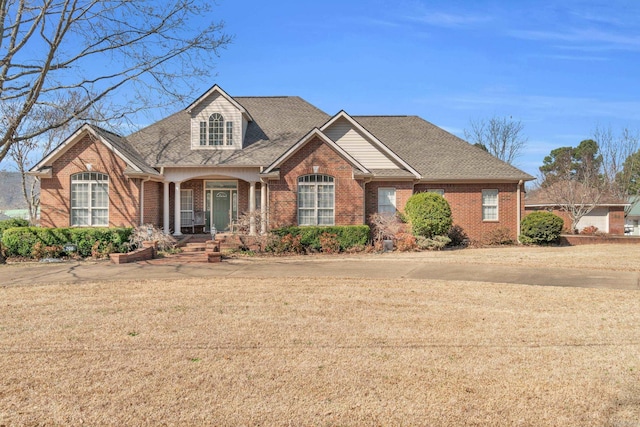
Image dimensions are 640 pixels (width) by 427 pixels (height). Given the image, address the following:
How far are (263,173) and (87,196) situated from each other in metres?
7.66

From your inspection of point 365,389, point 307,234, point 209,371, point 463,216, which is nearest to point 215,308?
point 209,371

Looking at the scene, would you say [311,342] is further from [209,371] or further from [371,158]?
[371,158]

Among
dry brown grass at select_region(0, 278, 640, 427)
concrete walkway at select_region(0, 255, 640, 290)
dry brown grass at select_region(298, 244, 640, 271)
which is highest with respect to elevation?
dry brown grass at select_region(298, 244, 640, 271)

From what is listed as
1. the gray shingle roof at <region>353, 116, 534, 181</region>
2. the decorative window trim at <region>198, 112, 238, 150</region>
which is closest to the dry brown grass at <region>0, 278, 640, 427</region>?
the decorative window trim at <region>198, 112, 238, 150</region>

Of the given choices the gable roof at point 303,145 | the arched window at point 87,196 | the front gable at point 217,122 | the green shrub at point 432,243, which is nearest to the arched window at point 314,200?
the gable roof at point 303,145

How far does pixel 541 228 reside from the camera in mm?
22125

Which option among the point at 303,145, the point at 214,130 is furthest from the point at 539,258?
the point at 214,130

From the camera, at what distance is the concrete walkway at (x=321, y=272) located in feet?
38.9

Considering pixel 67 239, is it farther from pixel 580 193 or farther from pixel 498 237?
pixel 580 193

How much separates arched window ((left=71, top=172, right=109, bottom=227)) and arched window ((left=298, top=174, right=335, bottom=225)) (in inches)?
329

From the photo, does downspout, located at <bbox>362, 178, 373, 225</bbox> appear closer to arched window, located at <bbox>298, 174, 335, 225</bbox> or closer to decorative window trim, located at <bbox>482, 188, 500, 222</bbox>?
arched window, located at <bbox>298, 174, 335, 225</bbox>

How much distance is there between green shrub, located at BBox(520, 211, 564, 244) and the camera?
72.6 ft

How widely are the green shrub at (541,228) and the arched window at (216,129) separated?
617 inches

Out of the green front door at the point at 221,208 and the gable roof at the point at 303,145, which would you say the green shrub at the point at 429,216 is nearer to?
the gable roof at the point at 303,145
